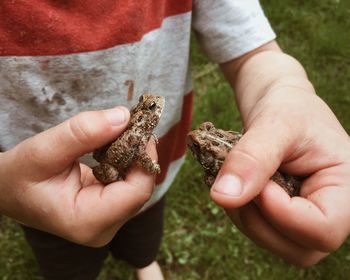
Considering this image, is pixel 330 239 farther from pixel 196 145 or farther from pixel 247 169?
pixel 196 145

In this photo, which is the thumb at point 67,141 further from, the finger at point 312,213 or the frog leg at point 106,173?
the finger at point 312,213

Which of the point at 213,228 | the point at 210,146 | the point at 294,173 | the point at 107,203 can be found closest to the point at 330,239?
the point at 294,173

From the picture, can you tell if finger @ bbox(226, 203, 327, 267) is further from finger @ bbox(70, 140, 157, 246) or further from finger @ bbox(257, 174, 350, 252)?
finger @ bbox(70, 140, 157, 246)

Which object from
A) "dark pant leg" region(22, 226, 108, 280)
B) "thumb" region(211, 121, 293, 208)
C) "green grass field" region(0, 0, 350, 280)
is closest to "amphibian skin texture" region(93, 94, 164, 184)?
"thumb" region(211, 121, 293, 208)

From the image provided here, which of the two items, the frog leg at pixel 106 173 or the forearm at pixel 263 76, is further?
the forearm at pixel 263 76

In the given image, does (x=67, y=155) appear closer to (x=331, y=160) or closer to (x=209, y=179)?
(x=209, y=179)

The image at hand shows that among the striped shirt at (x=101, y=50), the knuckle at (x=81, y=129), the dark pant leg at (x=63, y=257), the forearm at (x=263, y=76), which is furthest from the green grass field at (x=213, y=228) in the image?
the knuckle at (x=81, y=129)

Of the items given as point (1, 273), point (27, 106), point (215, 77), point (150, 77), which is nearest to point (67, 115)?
point (27, 106)
